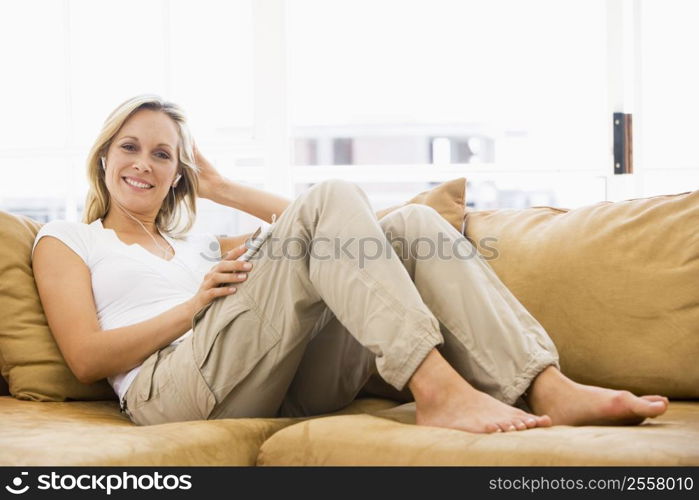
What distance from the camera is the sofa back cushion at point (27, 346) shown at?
5.34 feet

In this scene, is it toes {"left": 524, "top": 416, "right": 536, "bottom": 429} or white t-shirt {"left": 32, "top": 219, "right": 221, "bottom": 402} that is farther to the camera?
white t-shirt {"left": 32, "top": 219, "right": 221, "bottom": 402}

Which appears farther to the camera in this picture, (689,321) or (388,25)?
(388,25)

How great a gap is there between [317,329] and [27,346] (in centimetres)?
64

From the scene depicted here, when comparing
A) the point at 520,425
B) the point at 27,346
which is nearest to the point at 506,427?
the point at 520,425

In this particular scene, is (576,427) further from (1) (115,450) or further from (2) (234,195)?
(2) (234,195)

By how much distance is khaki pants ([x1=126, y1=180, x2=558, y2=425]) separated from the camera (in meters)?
1.30

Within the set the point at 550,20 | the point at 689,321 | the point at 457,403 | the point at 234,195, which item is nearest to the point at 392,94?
the point at 550,20

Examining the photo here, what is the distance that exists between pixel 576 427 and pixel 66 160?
2153 millimetres

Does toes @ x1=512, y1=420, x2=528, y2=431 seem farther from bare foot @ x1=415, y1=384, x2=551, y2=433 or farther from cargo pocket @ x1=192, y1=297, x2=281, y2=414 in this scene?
cargo pocket @ x1=192, y1=297, x2=281, y2=414

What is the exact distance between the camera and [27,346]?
1.63 m

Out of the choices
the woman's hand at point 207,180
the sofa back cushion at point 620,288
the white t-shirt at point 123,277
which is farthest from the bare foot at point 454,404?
the woman's hand at point 207,180

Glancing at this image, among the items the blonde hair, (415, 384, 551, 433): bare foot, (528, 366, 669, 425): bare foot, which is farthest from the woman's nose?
(528, 366, 669, 425): bare foot

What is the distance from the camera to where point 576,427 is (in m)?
1.24
